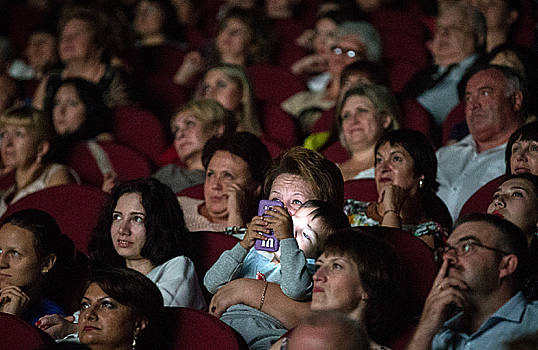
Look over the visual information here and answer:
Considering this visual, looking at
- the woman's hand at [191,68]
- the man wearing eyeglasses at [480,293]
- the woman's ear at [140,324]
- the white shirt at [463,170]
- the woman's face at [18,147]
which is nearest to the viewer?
the man wearing eyeglasses at [480,293]

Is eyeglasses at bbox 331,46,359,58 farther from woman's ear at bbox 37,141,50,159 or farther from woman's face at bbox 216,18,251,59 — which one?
woman's ear at bbox 37,141,50,159

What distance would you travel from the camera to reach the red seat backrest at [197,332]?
1.56m

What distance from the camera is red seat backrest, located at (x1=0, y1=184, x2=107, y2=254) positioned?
2300 mm

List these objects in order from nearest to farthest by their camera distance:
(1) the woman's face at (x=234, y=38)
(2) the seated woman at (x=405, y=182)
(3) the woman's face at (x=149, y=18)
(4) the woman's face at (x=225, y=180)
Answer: (2) the seated woman at (x=405, y=182), (4) the woman's face at (x=225, y=180), (1) the woman's face at (x=234, y=38), (3) the woman's face at (x=149, y=18)

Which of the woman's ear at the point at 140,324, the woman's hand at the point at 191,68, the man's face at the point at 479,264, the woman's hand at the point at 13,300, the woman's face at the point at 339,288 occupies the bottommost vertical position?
the woman's hand at the point at 13,300

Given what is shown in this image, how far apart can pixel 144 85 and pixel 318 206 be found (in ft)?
7.19

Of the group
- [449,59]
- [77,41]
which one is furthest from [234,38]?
[449,59]

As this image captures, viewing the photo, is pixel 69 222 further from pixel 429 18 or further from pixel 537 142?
pixel 429 18

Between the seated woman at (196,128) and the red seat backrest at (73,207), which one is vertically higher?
the seated woman at (196,128)

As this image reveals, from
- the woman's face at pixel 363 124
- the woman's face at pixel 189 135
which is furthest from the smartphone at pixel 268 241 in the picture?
the woman's face at pixel 189 135

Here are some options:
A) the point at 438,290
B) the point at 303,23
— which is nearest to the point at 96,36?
the point at 303,23

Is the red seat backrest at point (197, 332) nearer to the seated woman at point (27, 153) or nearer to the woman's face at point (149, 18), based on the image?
the seated woman at point (27, 153)

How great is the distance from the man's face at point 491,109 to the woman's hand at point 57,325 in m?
1.55

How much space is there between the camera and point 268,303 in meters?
1.74
